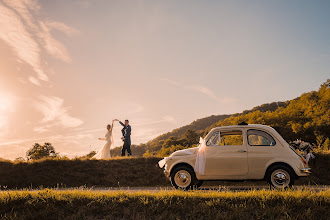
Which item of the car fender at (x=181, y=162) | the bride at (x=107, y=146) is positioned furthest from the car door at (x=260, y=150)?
the bride at (x=107, y=146)

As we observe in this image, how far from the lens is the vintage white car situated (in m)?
9.30

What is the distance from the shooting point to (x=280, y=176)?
929cm

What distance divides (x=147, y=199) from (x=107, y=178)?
7.86 metres

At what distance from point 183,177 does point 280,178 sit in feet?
10.7

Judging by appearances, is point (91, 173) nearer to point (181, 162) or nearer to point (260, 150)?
point (181, 162)

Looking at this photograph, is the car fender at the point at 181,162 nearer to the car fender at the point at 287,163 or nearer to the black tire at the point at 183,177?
the black tire at the point at 183,177

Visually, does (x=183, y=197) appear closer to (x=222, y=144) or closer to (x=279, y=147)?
(x=222, y=144)

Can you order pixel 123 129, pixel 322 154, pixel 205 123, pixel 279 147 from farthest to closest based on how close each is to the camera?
pixel 205 123 → pixel 123 129 → pixel 322 154 → pixel 279 147

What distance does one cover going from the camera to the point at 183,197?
24.9 ft

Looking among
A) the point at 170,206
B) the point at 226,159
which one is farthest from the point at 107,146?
Answer: the point at 170,206

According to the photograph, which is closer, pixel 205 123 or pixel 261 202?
pixel 261 202

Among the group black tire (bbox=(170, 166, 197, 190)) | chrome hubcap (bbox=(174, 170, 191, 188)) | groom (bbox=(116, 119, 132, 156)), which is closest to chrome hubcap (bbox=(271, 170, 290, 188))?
black tire (bbox=(170, 166, 197, 190))

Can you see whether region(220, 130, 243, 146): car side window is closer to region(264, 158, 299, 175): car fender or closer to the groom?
region(264, 158, 299, 175): car fender

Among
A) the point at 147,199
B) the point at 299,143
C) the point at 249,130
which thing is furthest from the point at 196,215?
the point at 299,143
